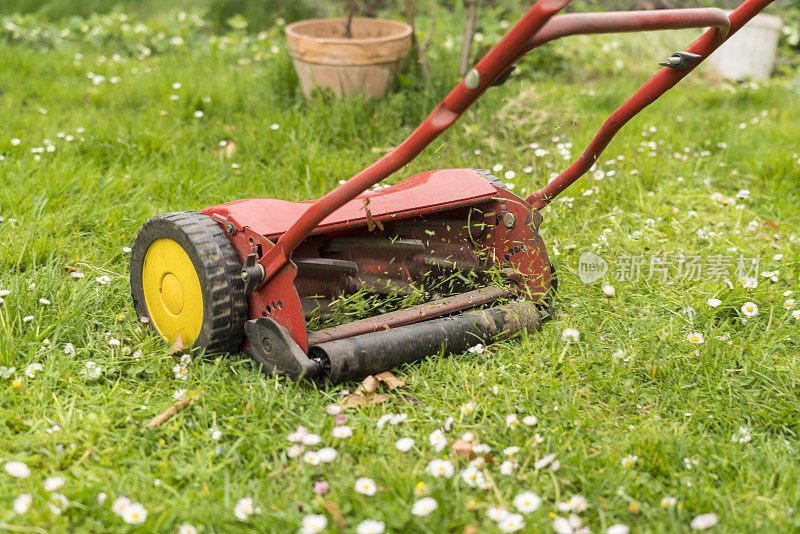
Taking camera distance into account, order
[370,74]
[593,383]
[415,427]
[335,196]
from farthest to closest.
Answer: [370,74] < [593,383] < [415,427] < [335,196]

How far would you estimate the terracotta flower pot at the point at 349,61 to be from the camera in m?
3.98

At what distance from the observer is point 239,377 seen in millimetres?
2082

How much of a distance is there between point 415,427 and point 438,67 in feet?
9.26

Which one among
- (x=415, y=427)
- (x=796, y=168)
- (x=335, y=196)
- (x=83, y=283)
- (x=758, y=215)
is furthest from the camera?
(x=796, y=168)

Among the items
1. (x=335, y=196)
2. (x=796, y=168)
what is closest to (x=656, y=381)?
(x=335, y=196)

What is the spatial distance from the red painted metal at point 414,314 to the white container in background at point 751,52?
4120mm

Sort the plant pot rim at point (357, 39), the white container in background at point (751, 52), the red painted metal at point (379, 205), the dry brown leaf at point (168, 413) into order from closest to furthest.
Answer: the dry brown leaf at point (168, 413) → the red painted metal at point (379, 205) → the plant pot rim at point (357, 39) → the white container in background at point (751, 52)

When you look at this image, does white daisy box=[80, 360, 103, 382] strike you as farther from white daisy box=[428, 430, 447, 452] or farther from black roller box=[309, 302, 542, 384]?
white daisy box=[428, 430, 447, 452]

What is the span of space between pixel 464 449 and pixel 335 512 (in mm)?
370

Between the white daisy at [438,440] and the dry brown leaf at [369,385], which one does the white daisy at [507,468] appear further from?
the dry brown leaf at [369,385]

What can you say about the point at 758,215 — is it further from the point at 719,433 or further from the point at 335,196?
the point at 335,196

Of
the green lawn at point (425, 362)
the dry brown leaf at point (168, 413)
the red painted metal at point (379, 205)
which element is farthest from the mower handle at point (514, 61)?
the green lawn at point (425, 362)

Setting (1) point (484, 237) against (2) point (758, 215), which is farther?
(2) point (758, 215)

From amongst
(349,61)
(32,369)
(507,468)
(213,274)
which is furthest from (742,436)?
(349,61)
